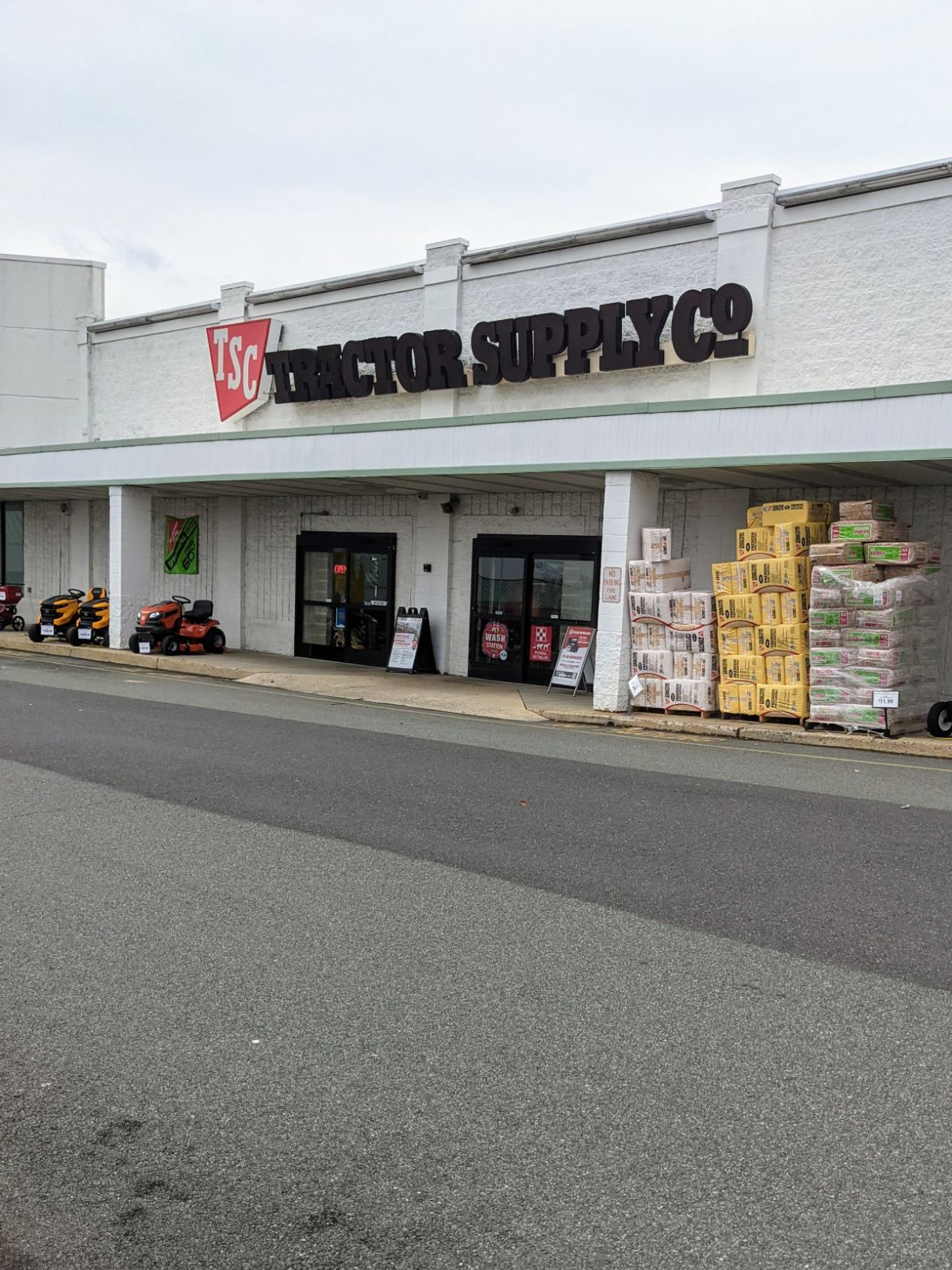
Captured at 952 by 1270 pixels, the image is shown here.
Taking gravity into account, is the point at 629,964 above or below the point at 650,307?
below

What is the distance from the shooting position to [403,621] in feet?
66.7

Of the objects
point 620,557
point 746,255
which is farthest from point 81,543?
point 746,255

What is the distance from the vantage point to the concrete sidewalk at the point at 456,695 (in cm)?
1309

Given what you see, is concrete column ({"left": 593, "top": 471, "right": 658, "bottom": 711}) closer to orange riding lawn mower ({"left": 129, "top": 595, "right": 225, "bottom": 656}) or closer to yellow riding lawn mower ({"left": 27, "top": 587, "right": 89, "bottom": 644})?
orange riding lawn mower ({"left": 129, "top": 595, "right": 225, "bottom": 656})

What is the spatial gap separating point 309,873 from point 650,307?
12.8 metres

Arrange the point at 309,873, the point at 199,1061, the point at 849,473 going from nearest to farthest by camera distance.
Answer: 1. the point at 199,1061
2. the point at 309,873
3. the point at 849,473

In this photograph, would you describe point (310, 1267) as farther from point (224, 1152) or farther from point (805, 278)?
point (805, 278)

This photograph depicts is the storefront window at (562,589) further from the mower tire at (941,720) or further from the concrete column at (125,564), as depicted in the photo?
the concrete column at (125,564)

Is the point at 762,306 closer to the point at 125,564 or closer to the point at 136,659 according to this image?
the point at 136,659

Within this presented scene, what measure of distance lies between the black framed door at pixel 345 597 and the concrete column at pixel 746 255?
24.7 feet

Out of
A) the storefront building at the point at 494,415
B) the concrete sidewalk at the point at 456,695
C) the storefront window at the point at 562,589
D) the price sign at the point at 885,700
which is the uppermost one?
the storefront building at the point at 494,415

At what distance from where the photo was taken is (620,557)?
1485 cm

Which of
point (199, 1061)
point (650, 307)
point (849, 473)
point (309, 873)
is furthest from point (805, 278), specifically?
point (199, 1061)

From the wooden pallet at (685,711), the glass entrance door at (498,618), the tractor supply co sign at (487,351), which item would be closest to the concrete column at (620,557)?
the wooden pallet at (685,711)
